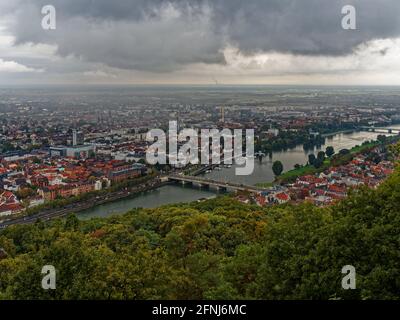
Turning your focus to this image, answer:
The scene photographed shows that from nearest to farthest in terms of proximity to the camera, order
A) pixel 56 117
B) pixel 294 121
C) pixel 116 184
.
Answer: pixel 116 184 < pixel 294 121 < pixel 56 117

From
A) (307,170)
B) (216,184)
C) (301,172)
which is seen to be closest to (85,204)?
(216,184)

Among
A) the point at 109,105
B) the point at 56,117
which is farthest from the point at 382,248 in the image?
the point at 109,105

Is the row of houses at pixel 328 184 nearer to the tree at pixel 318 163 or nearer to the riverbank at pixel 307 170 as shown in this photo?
the riverbank at pixel 307 170

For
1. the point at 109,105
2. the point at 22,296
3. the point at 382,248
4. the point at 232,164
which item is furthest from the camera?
the point at 109,105

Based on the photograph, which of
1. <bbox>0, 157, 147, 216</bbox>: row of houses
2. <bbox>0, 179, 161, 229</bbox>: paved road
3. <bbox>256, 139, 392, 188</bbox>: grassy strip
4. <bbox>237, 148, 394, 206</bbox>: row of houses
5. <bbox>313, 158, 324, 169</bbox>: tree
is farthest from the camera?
<bbox>313, 158, 324, 169</bbox>: tree

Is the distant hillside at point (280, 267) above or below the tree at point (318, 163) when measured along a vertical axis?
above

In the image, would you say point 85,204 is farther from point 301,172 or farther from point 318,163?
point 318,163

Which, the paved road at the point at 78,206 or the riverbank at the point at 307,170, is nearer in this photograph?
the paved road at the point at 78,206

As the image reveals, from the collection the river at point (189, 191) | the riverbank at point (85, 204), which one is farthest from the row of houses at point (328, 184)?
the riverbank at point (85, 204)

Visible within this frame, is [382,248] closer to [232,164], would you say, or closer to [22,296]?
[22,296]

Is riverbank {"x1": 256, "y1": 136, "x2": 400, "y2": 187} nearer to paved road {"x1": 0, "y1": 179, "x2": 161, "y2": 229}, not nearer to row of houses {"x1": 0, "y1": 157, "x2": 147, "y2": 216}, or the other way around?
paved road {"x1": 0, "y1": 179, "x2": 161, "y2": 229}

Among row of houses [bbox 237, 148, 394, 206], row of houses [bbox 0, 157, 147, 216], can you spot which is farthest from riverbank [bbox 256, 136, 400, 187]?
row of houses [bbox 0, 157, 147, 216]
